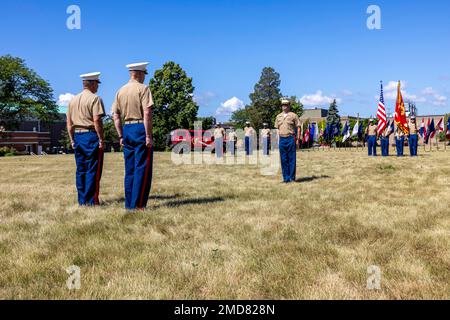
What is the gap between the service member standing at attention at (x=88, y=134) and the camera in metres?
6.77

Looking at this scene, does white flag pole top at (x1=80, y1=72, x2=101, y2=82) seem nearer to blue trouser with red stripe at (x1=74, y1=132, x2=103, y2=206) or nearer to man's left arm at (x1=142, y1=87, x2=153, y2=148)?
blue trouser with red stripe at (x1=74, y1=132, x2=103, y2=206)

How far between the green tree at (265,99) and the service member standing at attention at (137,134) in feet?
218

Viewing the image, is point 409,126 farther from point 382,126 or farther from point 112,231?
point 112,231

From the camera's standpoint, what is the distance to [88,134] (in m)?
6.84

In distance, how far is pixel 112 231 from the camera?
15.9 ft

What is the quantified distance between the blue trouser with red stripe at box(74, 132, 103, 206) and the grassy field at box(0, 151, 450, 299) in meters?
0.27

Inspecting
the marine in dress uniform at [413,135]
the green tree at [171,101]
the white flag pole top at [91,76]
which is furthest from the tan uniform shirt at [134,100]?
the green tree at [171,101]

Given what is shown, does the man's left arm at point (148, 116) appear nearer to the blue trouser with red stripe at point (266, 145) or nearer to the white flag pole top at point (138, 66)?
the white flag pole top at point (138, 66)

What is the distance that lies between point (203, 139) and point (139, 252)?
26367 millimetres

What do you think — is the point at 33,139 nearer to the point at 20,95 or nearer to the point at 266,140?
the point at 20,95

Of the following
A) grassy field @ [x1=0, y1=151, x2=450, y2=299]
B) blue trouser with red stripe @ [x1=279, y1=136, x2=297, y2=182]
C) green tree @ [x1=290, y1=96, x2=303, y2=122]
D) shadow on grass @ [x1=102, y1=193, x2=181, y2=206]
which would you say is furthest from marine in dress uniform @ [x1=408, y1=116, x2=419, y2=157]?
green tree @ [x1=290, y1=96, x2=303, y2=122]

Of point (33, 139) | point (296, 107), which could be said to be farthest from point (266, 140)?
point (33, 139)
